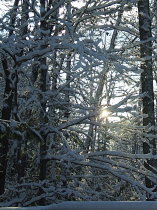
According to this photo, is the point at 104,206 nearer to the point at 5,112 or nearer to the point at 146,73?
the point at 5,112

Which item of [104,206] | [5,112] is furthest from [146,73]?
[104,206]

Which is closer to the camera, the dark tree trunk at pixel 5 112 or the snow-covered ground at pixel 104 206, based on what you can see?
the snow-covered ground at pixel 104 206

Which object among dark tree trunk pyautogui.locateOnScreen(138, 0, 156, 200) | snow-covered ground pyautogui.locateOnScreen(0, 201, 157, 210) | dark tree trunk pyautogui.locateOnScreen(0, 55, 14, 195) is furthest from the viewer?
dark tree trunk pyautogui.locateOnScreen(138, 0, 156, 200)

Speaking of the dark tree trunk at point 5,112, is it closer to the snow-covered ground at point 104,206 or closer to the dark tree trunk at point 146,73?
the dark tree trunk at point 146,73

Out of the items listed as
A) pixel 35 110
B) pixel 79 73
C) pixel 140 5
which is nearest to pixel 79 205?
pixel 79 73

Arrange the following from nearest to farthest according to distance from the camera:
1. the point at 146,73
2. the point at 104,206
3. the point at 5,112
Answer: the point at 104,206
the point at 5,112
the point at 146,73

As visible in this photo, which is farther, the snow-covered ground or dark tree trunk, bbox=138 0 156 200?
dark tree trunk, bbox=138 0 156 200

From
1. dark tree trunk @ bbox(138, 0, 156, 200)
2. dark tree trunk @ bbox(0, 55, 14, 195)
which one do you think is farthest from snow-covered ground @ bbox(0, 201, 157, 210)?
dark tree trunk @ bbox(138, 0, 156, 200)

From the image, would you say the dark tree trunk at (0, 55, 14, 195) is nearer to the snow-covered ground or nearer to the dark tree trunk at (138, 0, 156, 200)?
the dark tree trunk at (138, 0, 156, 200)

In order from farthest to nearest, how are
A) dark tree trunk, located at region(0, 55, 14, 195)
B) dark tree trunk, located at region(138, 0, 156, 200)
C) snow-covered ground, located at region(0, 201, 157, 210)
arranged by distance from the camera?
dark tree trunk, located at region(138, 0, 156, 200) → dark tree trunk, located at region(0, 55, 14, 195) → snow-covered ground, located at region(0, 201, 157, 210)

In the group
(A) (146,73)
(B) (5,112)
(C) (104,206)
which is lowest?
(C) (104,206)

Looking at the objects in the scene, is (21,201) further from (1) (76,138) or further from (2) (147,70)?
(2) (147,70)

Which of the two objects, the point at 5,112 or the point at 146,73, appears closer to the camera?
the point at 5,112

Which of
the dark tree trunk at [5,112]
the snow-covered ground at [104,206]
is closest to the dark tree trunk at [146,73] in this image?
the dark tree trunk at [5,112]
